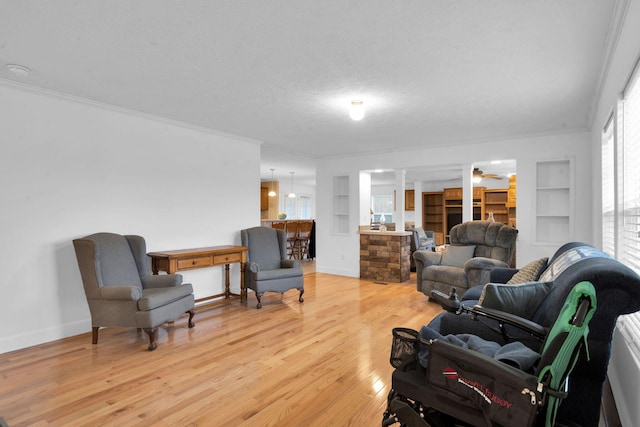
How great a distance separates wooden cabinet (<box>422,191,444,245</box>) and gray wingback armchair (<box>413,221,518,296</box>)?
6106 mm

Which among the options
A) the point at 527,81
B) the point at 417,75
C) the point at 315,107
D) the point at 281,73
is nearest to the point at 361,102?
the point at 315,107

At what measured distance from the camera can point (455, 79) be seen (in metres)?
3.09

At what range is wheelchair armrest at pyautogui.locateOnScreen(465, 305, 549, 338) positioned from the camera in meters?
1.72

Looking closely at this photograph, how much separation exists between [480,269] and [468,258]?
0.62 m

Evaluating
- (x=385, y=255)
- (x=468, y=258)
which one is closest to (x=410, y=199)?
(x=385, y=255)

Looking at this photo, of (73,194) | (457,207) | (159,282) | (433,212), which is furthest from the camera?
(433,212)

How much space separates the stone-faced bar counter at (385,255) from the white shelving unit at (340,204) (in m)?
0.64

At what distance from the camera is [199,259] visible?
4.29 meters

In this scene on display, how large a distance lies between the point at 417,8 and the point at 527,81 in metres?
1.71

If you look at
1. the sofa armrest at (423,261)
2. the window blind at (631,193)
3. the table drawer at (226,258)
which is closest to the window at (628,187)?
the window blind at (631,193)

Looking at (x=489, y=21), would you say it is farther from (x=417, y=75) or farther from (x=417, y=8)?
(x=417, y=75)

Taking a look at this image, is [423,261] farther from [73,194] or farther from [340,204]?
[73,194]

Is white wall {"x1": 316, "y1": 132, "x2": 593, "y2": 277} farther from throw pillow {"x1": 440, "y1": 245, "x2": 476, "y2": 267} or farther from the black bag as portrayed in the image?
the black bag

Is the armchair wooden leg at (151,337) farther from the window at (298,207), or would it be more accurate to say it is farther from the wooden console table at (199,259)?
the window at (298,207)
